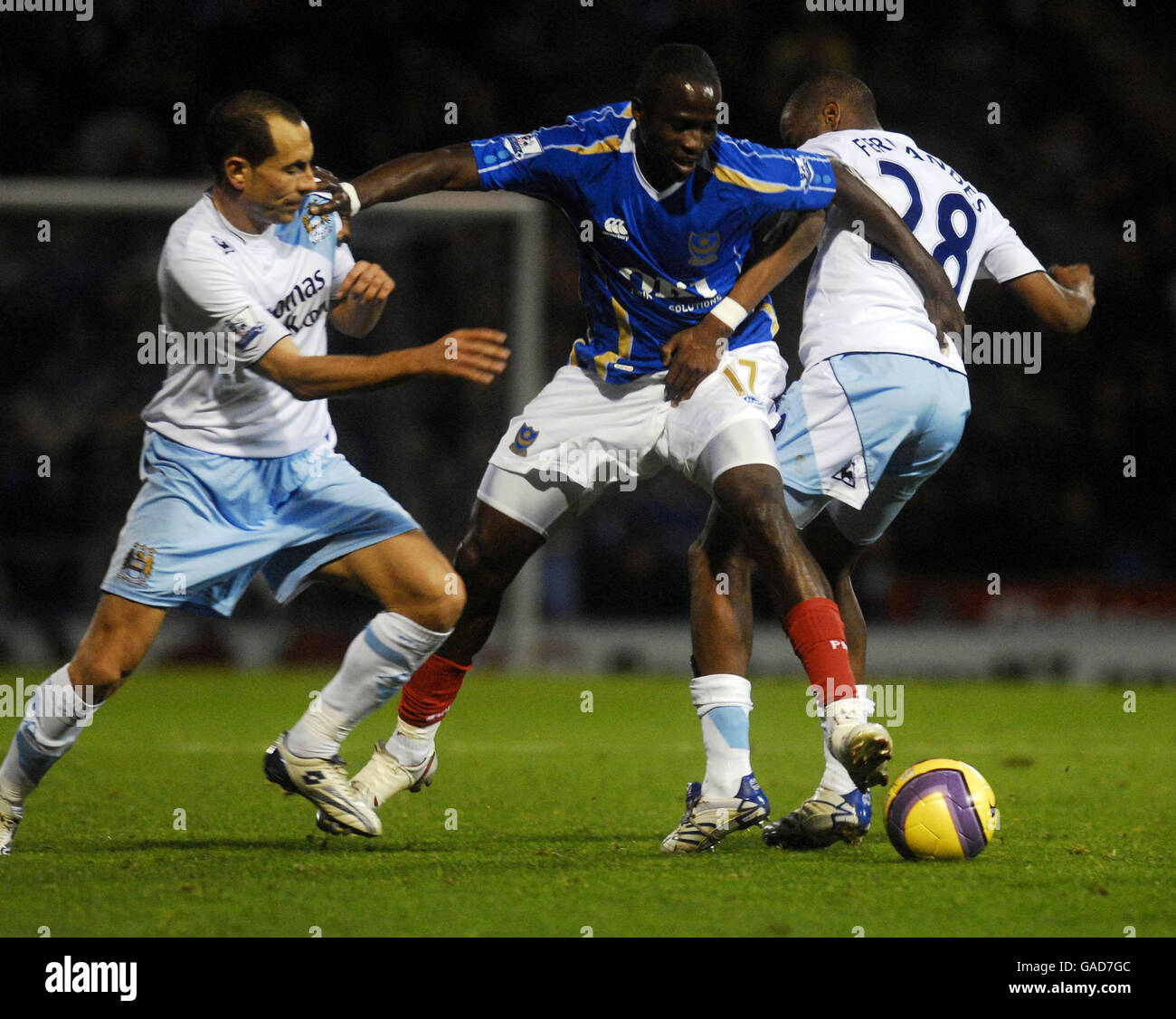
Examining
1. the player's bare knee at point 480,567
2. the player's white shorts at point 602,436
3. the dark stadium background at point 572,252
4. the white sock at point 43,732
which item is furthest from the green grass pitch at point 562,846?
the dark stadium background at point 572,252

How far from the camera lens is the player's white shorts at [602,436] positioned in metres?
4.96

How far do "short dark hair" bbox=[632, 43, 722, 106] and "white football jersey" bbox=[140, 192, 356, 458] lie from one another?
1.01 meters

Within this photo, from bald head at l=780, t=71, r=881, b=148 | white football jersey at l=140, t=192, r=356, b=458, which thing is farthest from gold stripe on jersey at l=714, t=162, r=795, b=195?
white football jersey at l=140, t=192, r=356, b=458

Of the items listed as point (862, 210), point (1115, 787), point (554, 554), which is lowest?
point (1115, 787)

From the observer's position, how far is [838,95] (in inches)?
222

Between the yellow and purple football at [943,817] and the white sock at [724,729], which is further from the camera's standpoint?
the white sock at [724,729]

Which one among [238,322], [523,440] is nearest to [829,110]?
[523,440]

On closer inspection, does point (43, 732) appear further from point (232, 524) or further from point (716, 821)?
point (716, 821)

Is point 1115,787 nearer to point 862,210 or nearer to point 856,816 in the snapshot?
point 856,816

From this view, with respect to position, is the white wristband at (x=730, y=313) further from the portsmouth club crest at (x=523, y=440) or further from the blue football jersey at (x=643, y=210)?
the portsmouth club crest at (x=523, y=440)

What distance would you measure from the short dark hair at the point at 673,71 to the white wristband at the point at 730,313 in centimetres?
63

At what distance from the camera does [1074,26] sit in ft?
55.2

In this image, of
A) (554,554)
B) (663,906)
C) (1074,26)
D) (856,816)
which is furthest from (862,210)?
(1074,26)

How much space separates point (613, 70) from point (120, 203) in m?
5.26
